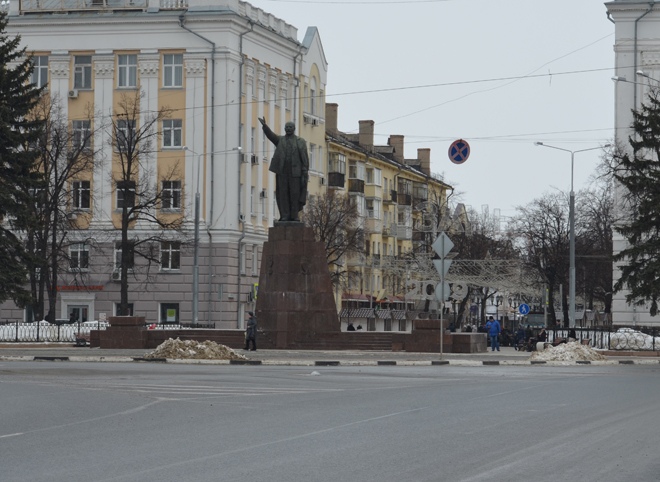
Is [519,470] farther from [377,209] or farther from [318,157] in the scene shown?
[377,209]

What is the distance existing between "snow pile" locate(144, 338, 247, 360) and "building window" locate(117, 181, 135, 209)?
25.6 metres

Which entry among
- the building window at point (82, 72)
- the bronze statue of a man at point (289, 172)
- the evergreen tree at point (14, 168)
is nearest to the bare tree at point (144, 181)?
the building window at point (82, 72)

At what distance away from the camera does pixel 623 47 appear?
76.1 meters

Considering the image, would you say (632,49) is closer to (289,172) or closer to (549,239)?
(549,239)

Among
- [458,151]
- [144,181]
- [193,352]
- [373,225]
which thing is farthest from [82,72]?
[193,352]

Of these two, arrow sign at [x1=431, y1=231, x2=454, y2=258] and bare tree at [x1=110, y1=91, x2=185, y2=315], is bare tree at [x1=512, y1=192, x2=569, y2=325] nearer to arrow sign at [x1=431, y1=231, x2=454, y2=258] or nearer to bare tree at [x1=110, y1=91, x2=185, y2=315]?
bare tree at [x1=110, y1=91, x2=185, y2=315]

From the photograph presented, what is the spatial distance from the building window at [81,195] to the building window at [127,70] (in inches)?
211

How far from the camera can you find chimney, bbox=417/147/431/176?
417 feet

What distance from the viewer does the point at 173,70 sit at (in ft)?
249

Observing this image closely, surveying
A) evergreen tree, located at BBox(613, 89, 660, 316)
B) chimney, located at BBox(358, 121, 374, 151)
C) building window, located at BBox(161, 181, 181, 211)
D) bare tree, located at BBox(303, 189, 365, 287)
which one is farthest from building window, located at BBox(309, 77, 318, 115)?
evergreen tree, located at BBox(613, 89, 660, 316)

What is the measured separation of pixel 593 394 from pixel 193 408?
Answer: 7.02 m

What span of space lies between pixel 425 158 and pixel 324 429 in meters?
113

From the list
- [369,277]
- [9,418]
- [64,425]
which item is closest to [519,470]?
[64,425]

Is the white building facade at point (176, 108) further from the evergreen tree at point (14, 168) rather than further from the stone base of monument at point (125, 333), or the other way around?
the stone base of monument at point (125, 333)
